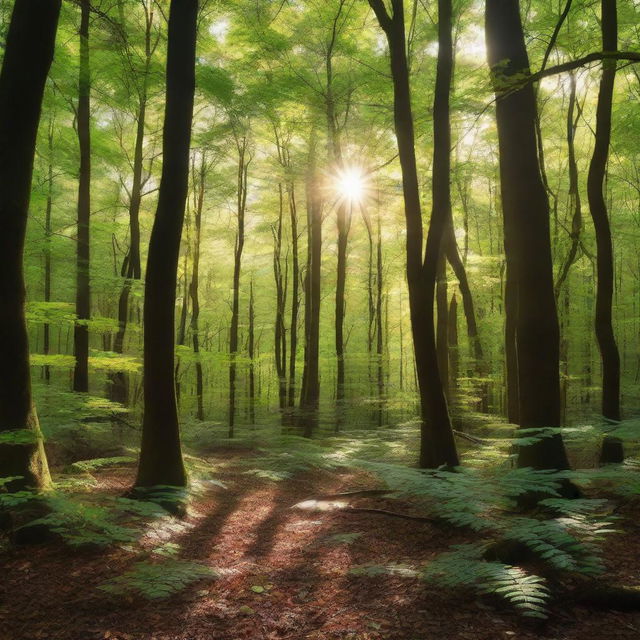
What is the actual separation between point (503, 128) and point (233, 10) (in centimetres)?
913

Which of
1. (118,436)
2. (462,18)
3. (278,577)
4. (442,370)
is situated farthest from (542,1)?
(118,436)

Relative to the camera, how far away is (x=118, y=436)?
1122 centimetres

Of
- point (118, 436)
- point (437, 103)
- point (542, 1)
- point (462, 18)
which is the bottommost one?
point (118, 436)

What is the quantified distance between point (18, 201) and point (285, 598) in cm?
466

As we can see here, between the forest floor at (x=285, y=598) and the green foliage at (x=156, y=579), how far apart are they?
9cm

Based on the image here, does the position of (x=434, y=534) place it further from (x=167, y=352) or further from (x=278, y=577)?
(x=167, y=352)

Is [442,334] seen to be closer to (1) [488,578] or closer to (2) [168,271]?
(2) [168,271]

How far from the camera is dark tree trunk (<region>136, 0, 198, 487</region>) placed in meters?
6.30

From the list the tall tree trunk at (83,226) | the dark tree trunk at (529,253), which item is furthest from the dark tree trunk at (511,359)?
the tall tree trunk at (83,226)

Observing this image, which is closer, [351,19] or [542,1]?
[542,1]

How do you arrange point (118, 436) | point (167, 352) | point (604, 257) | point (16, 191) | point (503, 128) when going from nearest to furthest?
point (16, 191), point (503, 128), point (167, 352), point (604, 257), point (118, 436)

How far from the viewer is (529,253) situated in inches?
228

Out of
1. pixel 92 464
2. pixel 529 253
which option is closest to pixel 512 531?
pixel 529 253

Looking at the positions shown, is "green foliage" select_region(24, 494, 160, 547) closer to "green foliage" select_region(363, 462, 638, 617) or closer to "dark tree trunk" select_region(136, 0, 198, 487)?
"dark tree trunk" select_region(136, 0, 198, 487)
